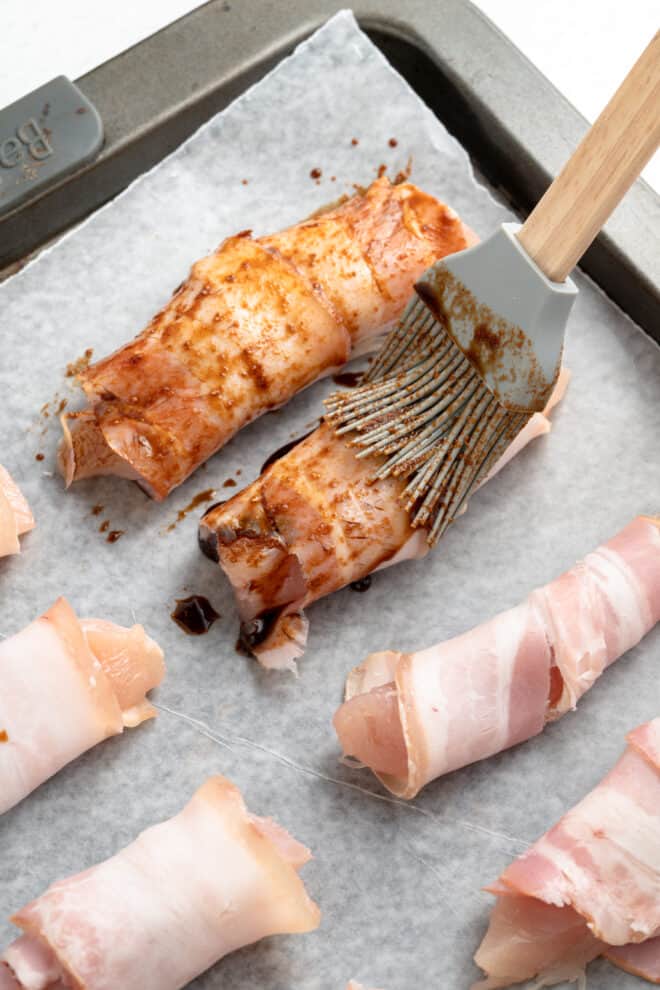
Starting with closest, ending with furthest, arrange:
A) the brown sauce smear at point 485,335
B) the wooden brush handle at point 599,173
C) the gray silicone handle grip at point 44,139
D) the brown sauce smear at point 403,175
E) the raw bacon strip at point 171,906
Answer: the wooden brush handle at point 599,173 → the raw bacon strip at point 171,906 → the brown sauce smear at point 485,335 → the gray silicone handle grip at point 44,139 → the brown sauce smear at point 403,175

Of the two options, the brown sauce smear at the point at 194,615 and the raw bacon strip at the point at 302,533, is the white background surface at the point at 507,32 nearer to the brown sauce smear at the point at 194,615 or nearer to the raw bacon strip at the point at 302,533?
the raw bacon strip at the point at 302,533

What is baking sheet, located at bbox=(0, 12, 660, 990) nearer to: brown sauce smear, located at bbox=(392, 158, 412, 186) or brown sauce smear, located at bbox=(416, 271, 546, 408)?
brown sauce smear, located at bbox=(392, 158, 412, 186)

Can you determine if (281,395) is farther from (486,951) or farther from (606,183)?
(486,951)

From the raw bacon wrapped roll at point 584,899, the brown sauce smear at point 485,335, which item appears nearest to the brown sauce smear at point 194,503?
the brown sauce smear at point 485,335

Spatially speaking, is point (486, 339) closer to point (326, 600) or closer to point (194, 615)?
point (326, 600)

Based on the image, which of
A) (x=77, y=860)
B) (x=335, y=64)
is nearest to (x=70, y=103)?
(x=335, y=64)

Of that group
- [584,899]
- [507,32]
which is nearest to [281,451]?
[584,899]

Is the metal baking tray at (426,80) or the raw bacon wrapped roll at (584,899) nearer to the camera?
the raw bacon wrapped roll at (584,899)
